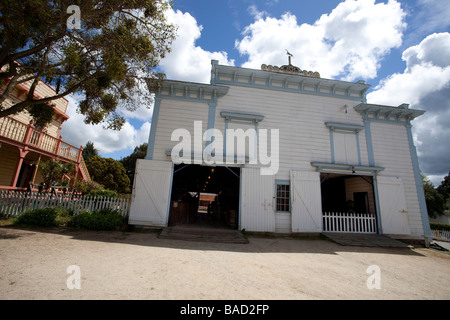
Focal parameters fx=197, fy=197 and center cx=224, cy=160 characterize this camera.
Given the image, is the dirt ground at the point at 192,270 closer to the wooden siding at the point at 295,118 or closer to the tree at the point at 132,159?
the wooden siding at the point at 295,118

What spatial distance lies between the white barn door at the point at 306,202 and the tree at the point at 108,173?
2638 cm

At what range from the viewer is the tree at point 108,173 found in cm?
2761

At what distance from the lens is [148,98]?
950 centimetres

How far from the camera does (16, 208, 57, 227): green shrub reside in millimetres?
8055

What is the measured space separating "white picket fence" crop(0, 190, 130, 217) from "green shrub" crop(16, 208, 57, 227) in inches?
37.3

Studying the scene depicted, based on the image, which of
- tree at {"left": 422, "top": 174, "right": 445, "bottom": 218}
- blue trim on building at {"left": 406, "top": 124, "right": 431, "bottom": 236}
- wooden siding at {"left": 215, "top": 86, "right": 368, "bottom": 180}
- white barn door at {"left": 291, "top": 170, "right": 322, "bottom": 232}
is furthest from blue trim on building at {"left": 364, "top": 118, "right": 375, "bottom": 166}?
tree at {"left": 422, "top": 174, "right": 445, "bottom": 218}

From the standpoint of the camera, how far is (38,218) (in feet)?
26.6

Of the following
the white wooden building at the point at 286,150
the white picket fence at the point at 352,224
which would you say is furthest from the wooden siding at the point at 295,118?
the white picket fence at the point at 352,224

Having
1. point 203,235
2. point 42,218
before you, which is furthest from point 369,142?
point 42,218

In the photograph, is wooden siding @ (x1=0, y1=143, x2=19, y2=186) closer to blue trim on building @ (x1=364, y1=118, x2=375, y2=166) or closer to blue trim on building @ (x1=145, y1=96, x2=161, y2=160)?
blue trim on building @ (x1=145, y1=96, x2=161, y2=160)

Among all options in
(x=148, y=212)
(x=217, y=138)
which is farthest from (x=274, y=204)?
(x=148, y=212)

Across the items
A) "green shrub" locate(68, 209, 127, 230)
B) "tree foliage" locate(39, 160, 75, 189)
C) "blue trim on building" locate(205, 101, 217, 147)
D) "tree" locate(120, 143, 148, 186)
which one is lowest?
"green shrub" locate(68, 209, 127, 230)

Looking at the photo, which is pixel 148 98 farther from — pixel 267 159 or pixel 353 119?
pixel 353 119

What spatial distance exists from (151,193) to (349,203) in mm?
12052
